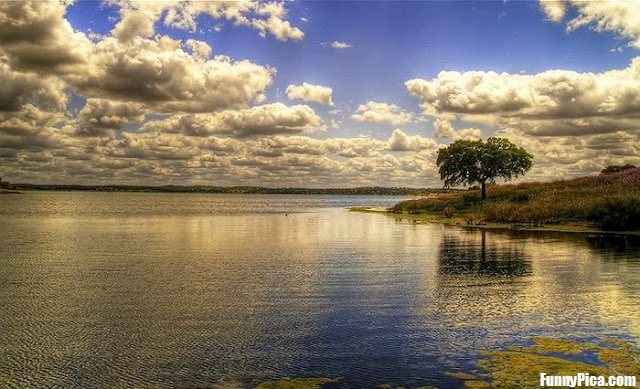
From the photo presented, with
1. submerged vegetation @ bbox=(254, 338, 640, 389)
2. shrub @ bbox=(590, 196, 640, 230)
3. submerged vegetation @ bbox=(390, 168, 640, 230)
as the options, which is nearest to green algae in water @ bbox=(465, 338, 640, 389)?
submerged vegetation @ bbox=(254, 338, 640, 389)

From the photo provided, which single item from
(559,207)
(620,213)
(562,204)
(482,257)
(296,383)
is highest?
(562,204)

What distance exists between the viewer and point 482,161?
101562 millimetres

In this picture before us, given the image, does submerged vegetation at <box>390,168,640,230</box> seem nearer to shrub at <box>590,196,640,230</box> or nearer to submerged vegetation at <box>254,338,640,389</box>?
shrub at <box>590,196,640,230</box>

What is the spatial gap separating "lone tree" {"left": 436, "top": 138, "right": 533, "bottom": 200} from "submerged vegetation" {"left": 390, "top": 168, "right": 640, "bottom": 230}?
3741 millimetres

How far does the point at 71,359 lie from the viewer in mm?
17875

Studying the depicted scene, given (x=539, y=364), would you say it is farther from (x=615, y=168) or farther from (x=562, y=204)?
(x=615, y=168)

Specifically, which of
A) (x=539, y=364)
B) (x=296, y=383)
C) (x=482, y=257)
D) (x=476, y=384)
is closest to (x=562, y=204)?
(x=482, y=257)

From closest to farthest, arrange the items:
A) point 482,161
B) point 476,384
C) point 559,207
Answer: point 476,384 < point 559,207 < point 482,161

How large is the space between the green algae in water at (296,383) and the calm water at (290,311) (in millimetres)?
455

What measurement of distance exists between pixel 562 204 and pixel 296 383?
7251 cm

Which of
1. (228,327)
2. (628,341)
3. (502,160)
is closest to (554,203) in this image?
(502,160)

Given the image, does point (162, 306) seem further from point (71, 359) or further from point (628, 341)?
point (628, 341)

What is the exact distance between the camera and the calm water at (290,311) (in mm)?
17125

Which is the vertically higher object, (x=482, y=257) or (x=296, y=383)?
(x=482, y=257)
